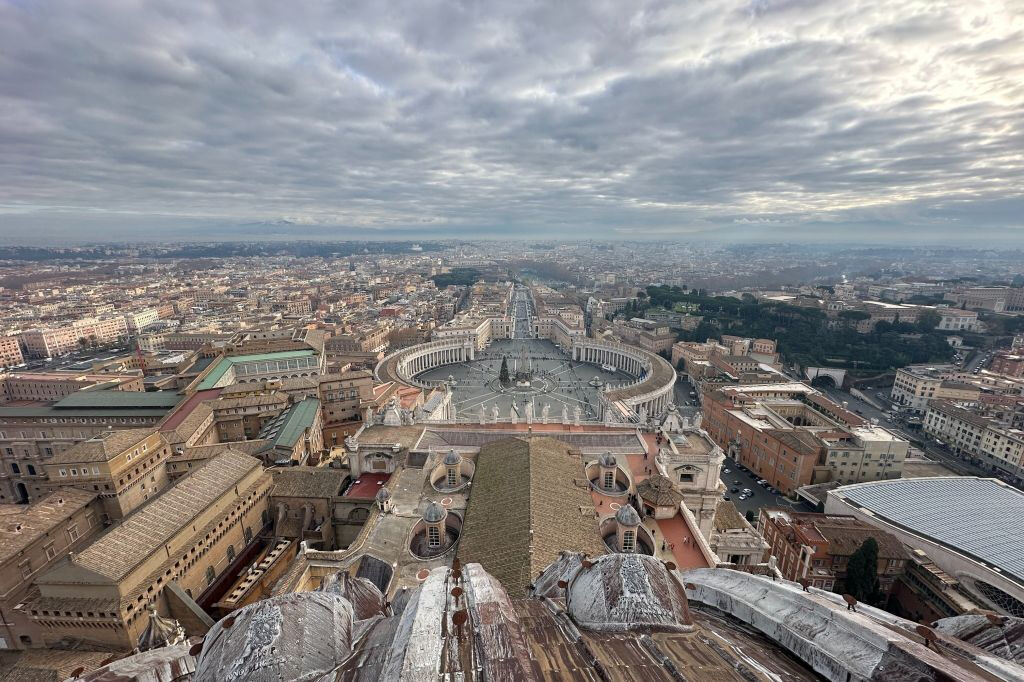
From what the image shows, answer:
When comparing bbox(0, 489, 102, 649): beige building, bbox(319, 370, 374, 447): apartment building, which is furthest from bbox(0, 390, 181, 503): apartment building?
bbox(319, 370, 374, 447): apartment building

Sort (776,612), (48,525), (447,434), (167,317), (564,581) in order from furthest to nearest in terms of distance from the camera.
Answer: (167,317), (447,434), (48,525), (564,581), (776,612)

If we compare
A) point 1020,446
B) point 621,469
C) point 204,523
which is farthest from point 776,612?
point 1020,446

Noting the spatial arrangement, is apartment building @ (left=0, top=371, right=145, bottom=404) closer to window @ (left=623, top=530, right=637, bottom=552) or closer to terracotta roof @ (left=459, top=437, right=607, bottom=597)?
terracotta roof @ (left=459, top=437, right=607, bottom=597)

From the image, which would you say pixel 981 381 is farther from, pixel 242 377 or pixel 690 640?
pixel 242 377

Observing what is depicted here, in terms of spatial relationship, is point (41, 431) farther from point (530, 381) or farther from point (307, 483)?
point (530, 381)

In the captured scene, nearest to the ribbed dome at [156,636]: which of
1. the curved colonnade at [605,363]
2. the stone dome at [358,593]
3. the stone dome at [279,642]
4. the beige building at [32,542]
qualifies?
the beige building at [32,542]

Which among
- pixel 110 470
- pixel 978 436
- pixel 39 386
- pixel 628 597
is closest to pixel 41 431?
pixel 110 470
